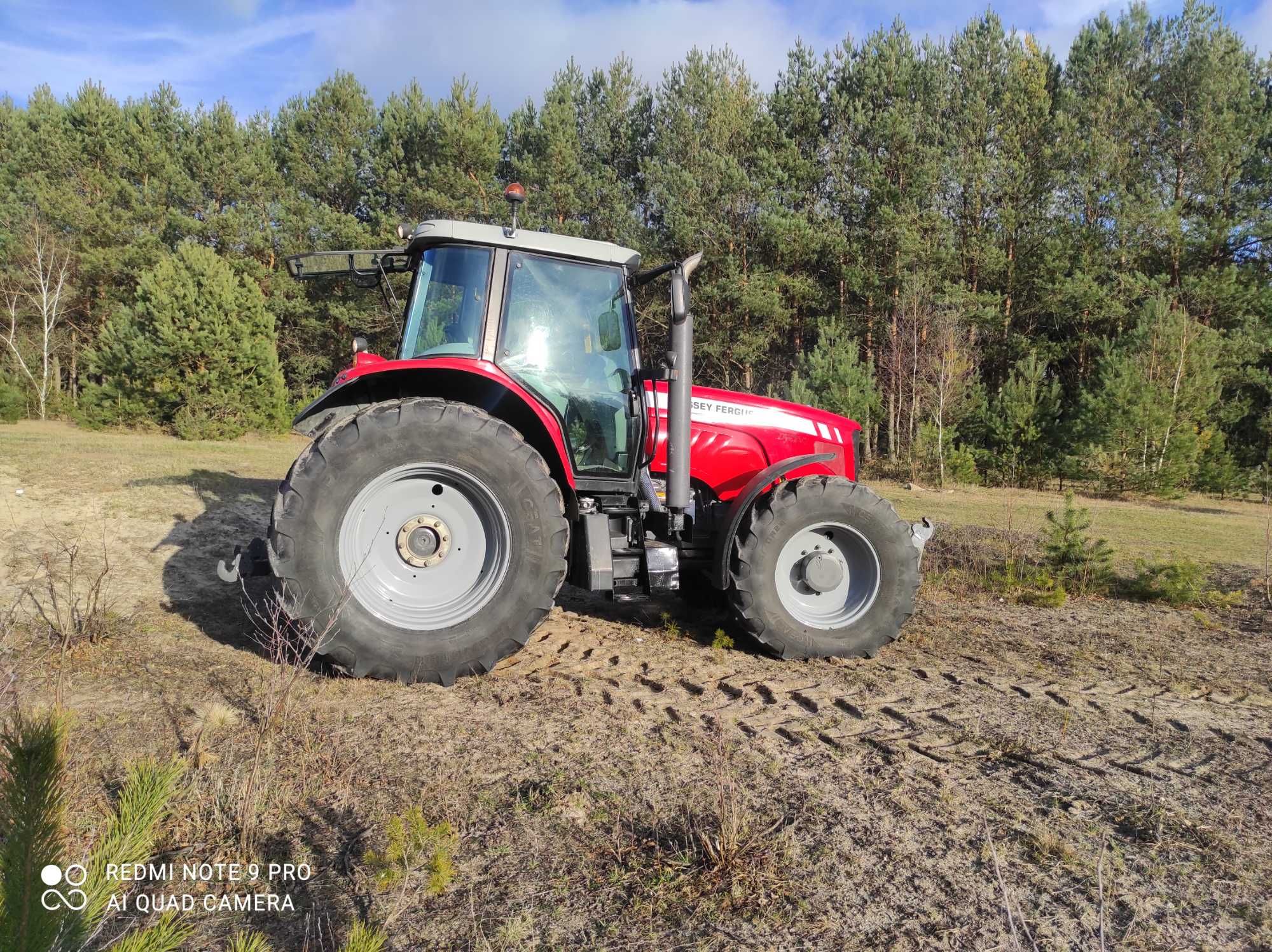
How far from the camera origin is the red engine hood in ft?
17.0

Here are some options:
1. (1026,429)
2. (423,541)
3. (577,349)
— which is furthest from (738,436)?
(1026,429)

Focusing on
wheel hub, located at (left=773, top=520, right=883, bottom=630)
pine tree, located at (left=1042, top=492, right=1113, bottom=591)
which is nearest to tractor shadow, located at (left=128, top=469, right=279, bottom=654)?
wheel hub, located at (left=773, top=520, right=883, bottom=630)

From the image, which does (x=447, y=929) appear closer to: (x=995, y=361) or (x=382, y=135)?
(x=995, y=361)

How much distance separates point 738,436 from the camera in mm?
5242

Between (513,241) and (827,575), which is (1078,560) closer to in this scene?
(827,575)

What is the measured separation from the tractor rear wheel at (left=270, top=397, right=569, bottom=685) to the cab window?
56cm

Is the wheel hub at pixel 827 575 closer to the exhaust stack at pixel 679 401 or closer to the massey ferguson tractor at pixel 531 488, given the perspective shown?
the massey ferguson tractor at pixel 531 488

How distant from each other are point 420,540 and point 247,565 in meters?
1.01

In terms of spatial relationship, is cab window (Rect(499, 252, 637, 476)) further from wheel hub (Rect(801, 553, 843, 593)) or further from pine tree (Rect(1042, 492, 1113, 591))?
pine tree (Rect(1042, 492, 1113, 591))

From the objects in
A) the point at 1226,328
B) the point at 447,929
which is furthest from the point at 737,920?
the point at 1226,328

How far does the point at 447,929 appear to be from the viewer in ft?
6.62

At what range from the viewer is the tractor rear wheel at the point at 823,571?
4.54m

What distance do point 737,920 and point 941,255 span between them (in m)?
23.8

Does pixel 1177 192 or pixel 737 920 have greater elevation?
pixel 1177 192
